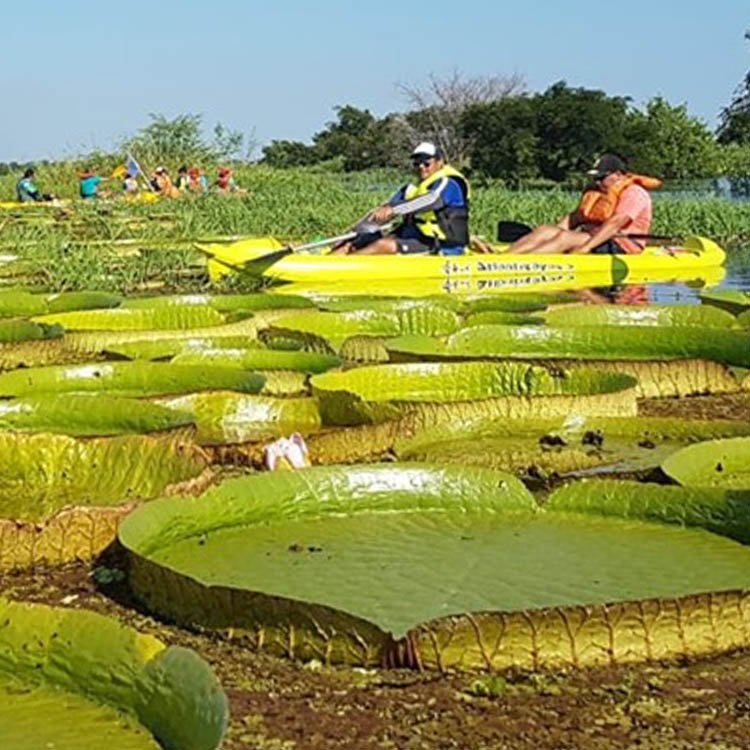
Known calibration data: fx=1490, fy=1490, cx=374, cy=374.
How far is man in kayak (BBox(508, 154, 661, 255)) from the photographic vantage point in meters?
10.7

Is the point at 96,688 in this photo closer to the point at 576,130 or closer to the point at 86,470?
the point at 86,470

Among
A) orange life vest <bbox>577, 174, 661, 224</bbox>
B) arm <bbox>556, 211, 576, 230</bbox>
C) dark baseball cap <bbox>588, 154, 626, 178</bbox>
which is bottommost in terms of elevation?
arm <bbox>556, 211, 576, 230</bbox>

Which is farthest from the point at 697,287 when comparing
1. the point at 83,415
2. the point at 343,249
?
the point at 83,415

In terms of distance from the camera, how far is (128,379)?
5098 millimetres

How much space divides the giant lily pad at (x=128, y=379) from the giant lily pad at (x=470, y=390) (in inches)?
12.1

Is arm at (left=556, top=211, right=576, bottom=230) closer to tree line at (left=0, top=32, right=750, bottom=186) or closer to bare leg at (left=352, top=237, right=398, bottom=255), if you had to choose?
bare leg at (left=352, top=237, right=398, bottom=255)

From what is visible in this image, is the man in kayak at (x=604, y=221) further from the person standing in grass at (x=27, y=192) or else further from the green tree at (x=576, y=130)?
the green tree at (x=576, y=130)

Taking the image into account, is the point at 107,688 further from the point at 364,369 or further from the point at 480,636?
the point at 364,369

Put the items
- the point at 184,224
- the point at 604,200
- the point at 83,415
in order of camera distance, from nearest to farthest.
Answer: the point at 83,415 < the point at 604,200 < the point at 184,224

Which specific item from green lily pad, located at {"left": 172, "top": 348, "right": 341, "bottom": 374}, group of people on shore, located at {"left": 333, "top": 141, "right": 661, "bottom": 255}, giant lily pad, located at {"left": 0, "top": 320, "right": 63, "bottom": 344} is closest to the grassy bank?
group of people on shore, located at {"left": 333, "top": 141, "right": 661, "bottom": 255}

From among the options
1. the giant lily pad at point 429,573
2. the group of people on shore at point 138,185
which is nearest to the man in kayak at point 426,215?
the giant lily pad at point 429,573

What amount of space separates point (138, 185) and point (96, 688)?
81.6 feet

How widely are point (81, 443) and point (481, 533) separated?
120 centimetres

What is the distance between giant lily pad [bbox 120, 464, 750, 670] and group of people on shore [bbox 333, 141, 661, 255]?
22.3 feet
